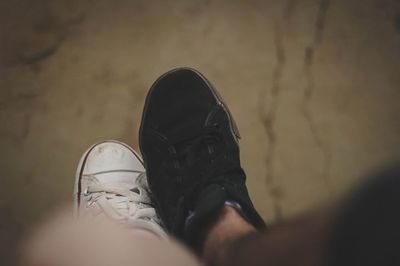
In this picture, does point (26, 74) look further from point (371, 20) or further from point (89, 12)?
point (371, 20)

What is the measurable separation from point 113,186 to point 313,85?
0.45m

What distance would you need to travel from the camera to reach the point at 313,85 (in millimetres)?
907

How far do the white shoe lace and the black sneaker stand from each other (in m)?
0.03

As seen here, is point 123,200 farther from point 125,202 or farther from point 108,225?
point 108,225

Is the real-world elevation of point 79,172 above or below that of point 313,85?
below

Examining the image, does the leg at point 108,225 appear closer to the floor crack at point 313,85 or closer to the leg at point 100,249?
the leg at point 100,249

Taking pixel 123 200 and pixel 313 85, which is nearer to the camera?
pixel 123 200

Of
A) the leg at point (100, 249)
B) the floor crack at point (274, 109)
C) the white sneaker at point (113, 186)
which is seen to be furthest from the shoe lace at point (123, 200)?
the floor crack at point (274, 109)

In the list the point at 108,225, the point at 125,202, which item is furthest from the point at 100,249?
the point at 125,202

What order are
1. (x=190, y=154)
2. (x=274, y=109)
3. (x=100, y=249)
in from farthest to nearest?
(x=274, y=109) → (x=190, y=154) → (x=100, y=249)

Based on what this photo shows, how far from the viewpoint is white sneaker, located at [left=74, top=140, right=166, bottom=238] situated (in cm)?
73

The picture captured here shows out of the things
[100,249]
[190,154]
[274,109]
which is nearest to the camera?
[100,249]

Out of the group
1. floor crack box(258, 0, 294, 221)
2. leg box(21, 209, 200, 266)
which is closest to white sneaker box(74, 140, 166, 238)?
leg box(21, 209, 200, 266)

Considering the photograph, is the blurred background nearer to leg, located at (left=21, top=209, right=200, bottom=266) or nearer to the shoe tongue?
the shoe tongue
